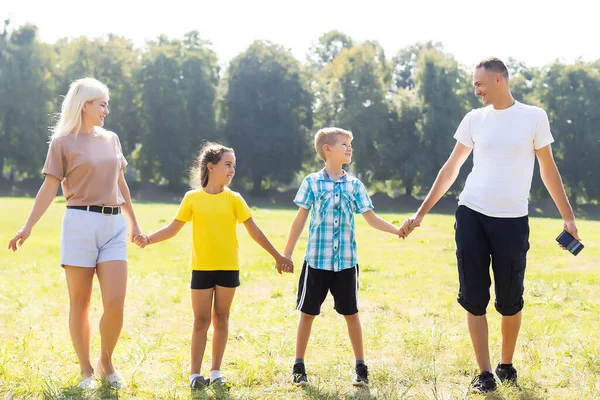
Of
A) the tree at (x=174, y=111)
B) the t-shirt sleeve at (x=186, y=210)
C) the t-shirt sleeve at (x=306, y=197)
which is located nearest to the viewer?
the t-shirt sleeve at (x=186, y=210)

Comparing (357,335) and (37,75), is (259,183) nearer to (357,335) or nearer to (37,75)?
(37,75)

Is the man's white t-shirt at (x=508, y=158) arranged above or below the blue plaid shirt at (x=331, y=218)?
above

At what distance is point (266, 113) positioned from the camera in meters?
58.6

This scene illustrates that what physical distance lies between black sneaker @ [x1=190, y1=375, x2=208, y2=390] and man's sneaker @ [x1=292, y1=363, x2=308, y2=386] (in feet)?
2.29

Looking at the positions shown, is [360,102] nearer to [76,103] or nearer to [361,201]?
[361,201]

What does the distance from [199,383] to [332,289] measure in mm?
1240

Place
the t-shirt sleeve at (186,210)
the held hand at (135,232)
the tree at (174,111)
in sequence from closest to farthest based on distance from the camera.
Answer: the t-shirt sleeve at (186,210)
the held hand at (135,232)
the tree at (174,111)

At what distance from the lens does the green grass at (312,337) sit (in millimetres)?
5570

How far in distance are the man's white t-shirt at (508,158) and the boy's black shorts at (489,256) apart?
0.09 metres

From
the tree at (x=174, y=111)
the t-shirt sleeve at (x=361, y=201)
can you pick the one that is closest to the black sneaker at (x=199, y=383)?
the t-shirt sleeve at (x=361, y=201)

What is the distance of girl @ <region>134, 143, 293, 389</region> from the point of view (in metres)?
5.52

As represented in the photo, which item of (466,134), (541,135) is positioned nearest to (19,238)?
(466,134)

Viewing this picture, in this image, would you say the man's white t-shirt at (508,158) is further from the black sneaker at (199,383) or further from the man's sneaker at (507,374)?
the black sneaker at (199,383)

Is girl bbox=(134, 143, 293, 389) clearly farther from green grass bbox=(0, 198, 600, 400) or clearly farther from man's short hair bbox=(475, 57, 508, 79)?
man's short hair bbox=(475, 57, 508, 79)
